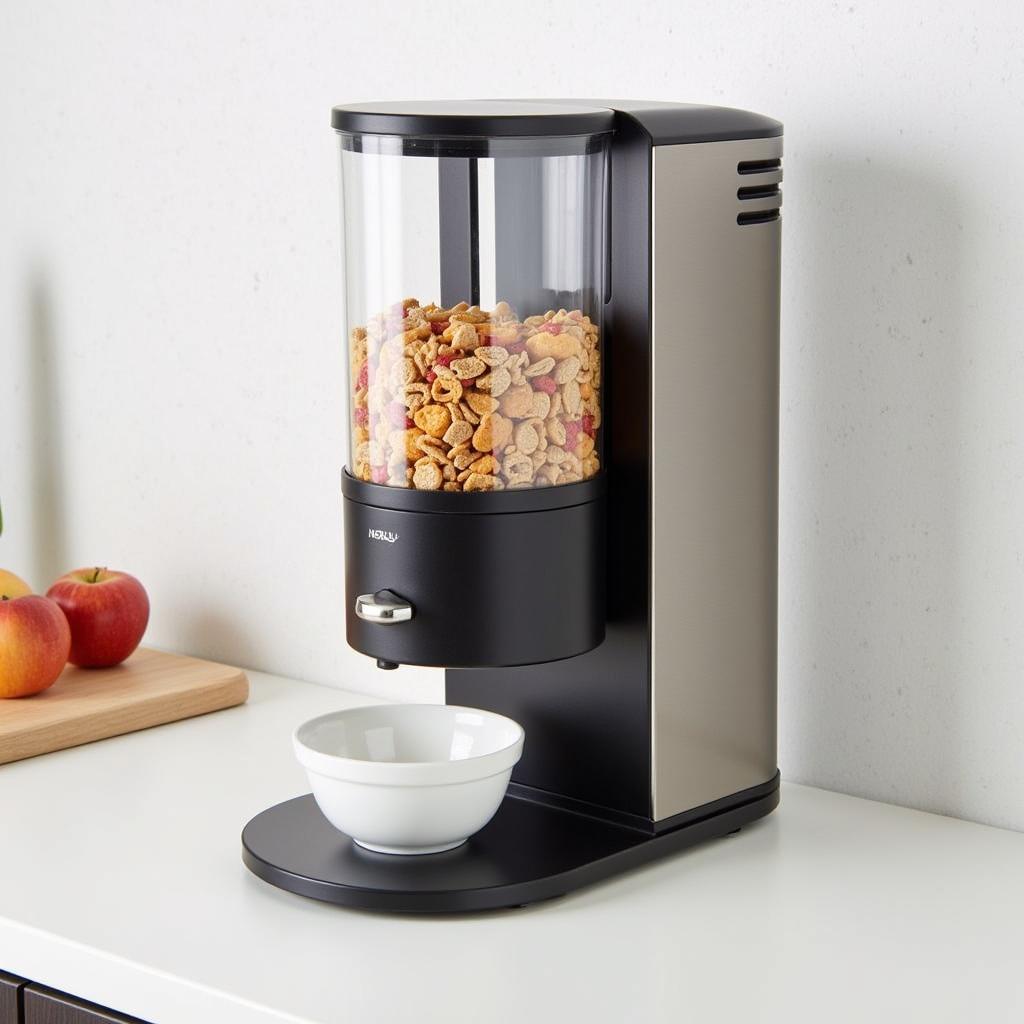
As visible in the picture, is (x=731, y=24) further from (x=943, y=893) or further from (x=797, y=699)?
(x=943, y=893)

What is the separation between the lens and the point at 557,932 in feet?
3.10

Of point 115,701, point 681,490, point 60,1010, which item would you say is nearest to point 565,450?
point 681,490

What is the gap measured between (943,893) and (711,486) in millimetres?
294

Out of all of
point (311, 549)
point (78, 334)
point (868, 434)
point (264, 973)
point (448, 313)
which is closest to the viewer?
point (264, 973)

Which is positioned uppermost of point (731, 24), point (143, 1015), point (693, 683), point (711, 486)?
point (731, 24)

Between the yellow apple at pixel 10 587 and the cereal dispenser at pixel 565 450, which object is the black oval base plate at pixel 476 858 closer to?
the cereal dispenser at pixel 565 450

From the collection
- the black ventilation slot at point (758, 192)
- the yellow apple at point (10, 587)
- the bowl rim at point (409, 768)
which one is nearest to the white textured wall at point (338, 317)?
the black ventilation slot at point (758, 192)

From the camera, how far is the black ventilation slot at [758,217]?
1046mm

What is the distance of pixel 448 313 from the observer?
3.23 ft

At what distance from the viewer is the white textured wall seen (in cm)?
109

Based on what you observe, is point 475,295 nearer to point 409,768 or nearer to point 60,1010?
point 409,768

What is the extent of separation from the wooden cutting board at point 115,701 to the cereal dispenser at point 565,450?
0.29 metres

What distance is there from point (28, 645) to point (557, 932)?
61 cm

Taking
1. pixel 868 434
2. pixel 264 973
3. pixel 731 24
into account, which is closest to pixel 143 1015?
pixel 264 973
